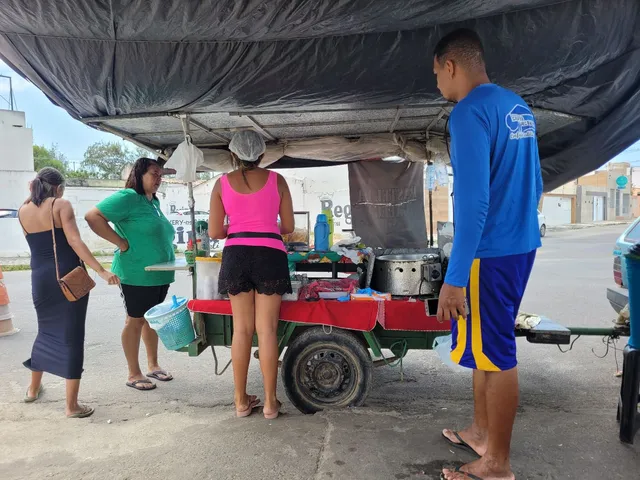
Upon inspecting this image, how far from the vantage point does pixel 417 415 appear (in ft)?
11.2

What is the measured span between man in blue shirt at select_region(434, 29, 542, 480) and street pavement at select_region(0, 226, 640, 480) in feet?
2.47

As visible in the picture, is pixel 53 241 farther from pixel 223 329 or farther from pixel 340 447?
pixel 340 447

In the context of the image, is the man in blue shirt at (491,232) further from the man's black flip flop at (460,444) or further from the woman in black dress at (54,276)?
the woman in black dress at (54,276)

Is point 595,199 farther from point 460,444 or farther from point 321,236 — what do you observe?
point 460,444

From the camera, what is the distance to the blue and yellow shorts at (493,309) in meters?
2.18

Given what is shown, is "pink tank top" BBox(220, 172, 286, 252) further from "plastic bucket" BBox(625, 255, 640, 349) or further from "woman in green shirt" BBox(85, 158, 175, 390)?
"plastic bucket" BBox(625, 255, 640, 349)

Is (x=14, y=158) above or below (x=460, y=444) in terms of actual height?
above

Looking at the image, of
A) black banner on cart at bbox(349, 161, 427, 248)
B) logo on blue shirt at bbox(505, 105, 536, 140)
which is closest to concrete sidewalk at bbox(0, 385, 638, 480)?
logo on blue shirt at bbox(505, 105, 536, 140)

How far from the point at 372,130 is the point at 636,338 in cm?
321

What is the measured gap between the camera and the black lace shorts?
3.15 meters

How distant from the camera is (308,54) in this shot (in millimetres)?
2916

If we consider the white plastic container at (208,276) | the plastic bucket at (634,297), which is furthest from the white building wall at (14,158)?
the plastic bucket at (634,297)

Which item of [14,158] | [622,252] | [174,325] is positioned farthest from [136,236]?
[14,158]

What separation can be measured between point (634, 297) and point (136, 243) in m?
3.76
